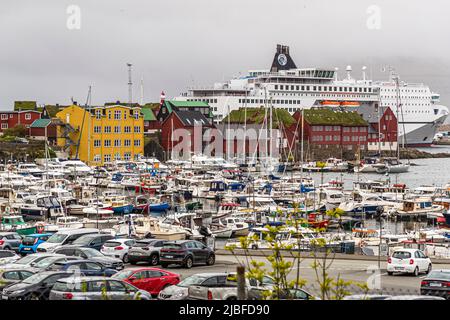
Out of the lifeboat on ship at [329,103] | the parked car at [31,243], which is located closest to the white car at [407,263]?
the parked car at [31,243]

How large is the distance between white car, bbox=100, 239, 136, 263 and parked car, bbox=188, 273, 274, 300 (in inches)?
250

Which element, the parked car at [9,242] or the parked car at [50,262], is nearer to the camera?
the parked car at [50,262]

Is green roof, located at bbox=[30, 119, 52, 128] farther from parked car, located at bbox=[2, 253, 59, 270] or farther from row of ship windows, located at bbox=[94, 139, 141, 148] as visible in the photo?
parked car, located at bbox=[2, 253, 59, 270]

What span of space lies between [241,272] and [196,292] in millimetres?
4576

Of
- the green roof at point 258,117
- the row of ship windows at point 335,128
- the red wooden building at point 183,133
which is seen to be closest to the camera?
the red wooden building at point 183,133

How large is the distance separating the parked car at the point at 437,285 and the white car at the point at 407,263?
107 inches

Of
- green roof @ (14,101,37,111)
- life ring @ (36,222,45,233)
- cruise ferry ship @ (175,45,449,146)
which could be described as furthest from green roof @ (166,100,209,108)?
life ring @ (36,222,45,233)

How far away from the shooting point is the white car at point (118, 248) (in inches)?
667

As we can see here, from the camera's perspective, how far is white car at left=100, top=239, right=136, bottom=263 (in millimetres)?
16938

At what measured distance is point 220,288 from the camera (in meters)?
10.2

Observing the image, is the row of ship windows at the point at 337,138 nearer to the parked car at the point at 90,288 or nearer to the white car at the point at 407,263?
the white car at the point at 407,263

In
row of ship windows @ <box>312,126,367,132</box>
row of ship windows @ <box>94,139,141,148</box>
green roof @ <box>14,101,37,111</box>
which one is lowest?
row of ship windows @ <box>94,139,141,148</box>

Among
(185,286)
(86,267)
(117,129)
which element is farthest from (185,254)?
(117,129)

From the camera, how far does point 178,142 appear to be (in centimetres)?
7081
